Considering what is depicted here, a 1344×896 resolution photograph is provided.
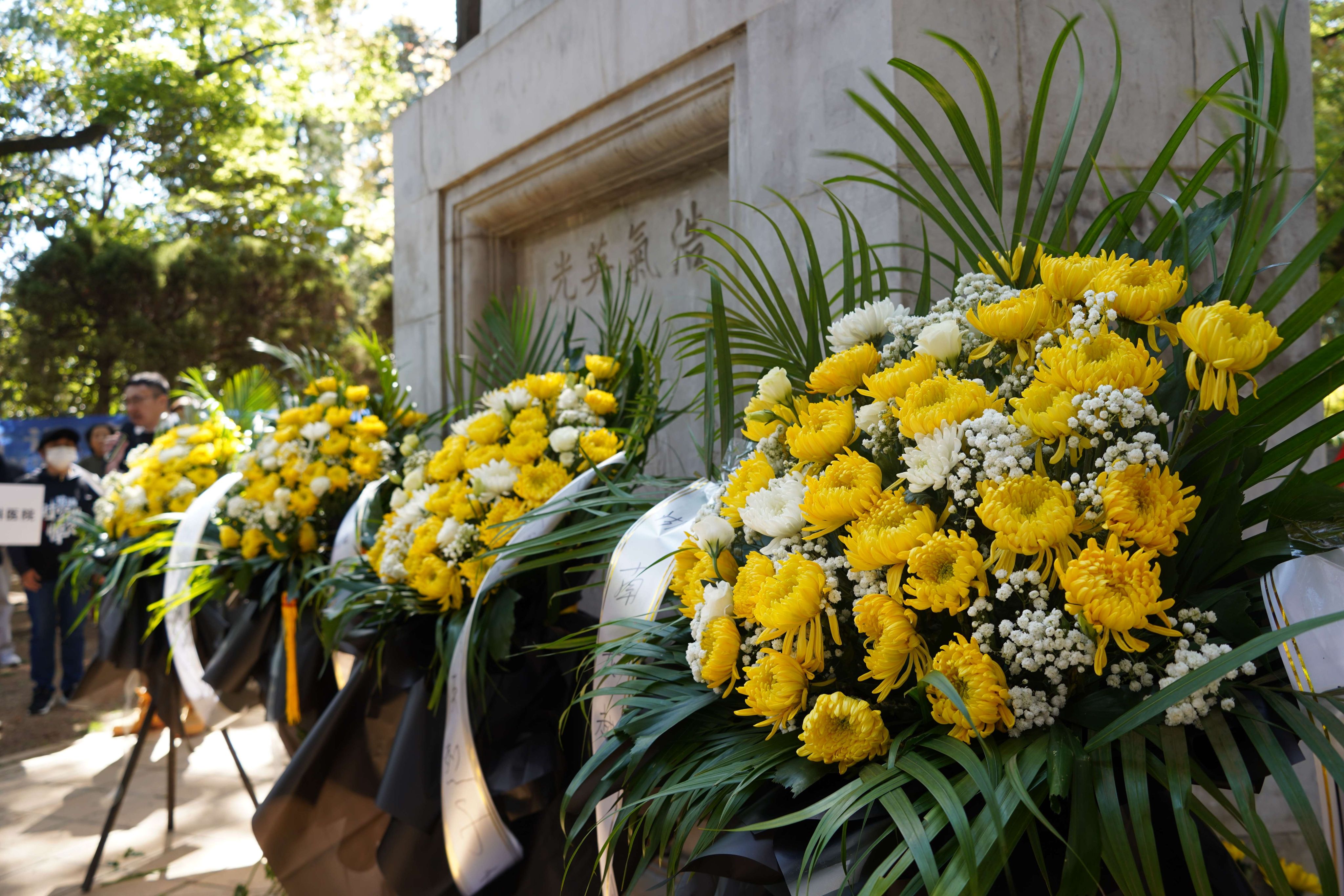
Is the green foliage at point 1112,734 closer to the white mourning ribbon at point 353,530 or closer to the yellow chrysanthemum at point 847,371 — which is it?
the yellow chrysanthemum at point 847,371

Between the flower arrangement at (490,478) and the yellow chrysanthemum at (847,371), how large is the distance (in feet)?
2.52

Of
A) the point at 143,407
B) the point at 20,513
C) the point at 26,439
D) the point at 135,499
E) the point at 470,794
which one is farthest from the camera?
the point at 26,439

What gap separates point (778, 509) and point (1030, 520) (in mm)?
285

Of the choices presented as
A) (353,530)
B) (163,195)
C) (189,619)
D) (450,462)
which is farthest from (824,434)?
(163,195)

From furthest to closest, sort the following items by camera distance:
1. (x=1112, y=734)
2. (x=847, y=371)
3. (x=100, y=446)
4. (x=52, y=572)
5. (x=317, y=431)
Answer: (x=100, y=446) < (x=52, y=572) < (x=317, y=431) < (x=847, y=371) < (x=1112, y=734)

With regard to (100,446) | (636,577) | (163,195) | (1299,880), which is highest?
(163,195)

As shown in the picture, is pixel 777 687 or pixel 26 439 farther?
pixel 26 439

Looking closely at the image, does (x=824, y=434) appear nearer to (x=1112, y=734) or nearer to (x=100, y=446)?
(x=1112, y=734)

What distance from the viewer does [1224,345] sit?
2.74ft

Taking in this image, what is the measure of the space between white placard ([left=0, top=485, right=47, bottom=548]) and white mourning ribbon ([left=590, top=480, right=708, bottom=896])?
14.8 ft

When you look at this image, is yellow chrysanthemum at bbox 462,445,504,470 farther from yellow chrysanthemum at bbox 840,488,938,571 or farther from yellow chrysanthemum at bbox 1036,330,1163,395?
yellow chrysanthemum at bbox 1036,330,1163,395

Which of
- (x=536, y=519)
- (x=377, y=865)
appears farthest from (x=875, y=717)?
(x=377, y=865)

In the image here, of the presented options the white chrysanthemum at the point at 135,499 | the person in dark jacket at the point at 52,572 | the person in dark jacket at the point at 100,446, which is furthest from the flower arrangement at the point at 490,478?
the person in dark jacket at the point at 100,446

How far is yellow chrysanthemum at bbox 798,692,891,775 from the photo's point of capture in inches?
35.7
